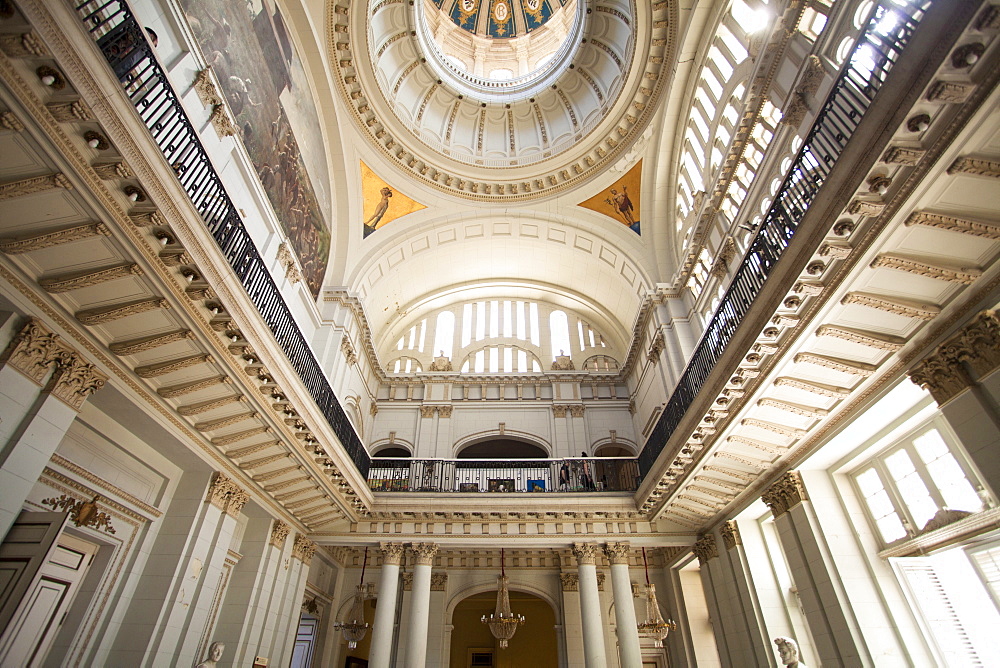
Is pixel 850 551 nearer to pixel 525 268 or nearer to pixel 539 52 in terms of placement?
pixel 525 268

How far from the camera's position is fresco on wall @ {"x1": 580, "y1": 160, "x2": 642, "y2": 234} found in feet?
48.3

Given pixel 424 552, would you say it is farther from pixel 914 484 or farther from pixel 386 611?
pixel 914 484

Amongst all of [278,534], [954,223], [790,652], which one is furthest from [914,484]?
[278,534]

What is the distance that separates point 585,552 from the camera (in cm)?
1168

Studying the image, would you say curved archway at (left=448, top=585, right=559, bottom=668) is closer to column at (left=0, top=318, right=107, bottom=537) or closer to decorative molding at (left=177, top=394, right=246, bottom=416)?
decorative molding at (left=177, top=394, right=246, bottom=416)

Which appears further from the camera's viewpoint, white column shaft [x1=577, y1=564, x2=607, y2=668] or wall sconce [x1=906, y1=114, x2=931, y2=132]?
white column shaft [x1=577, y1=564, x2=607, y2=668]

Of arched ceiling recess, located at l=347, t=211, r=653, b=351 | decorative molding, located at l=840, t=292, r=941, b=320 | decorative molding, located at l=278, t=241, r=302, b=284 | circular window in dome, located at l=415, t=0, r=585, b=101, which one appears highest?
circular window in dome, located at l=415, t=0, r=585, b=101

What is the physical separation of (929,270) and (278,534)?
11.7 meters

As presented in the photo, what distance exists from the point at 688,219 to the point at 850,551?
26.2 feet

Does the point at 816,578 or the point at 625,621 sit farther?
the point at 625,621

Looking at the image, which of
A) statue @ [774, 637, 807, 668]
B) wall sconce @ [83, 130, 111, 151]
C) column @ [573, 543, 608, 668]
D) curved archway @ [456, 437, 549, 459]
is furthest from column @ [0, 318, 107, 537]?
curved archway @ [456, 437, 549, 459]

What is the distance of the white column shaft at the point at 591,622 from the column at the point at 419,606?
3437 millimetres

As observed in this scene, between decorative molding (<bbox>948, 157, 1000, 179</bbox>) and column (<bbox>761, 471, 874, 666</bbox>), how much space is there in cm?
577

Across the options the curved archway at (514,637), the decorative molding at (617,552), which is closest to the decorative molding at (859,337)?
the decorative molding at (617,552)
